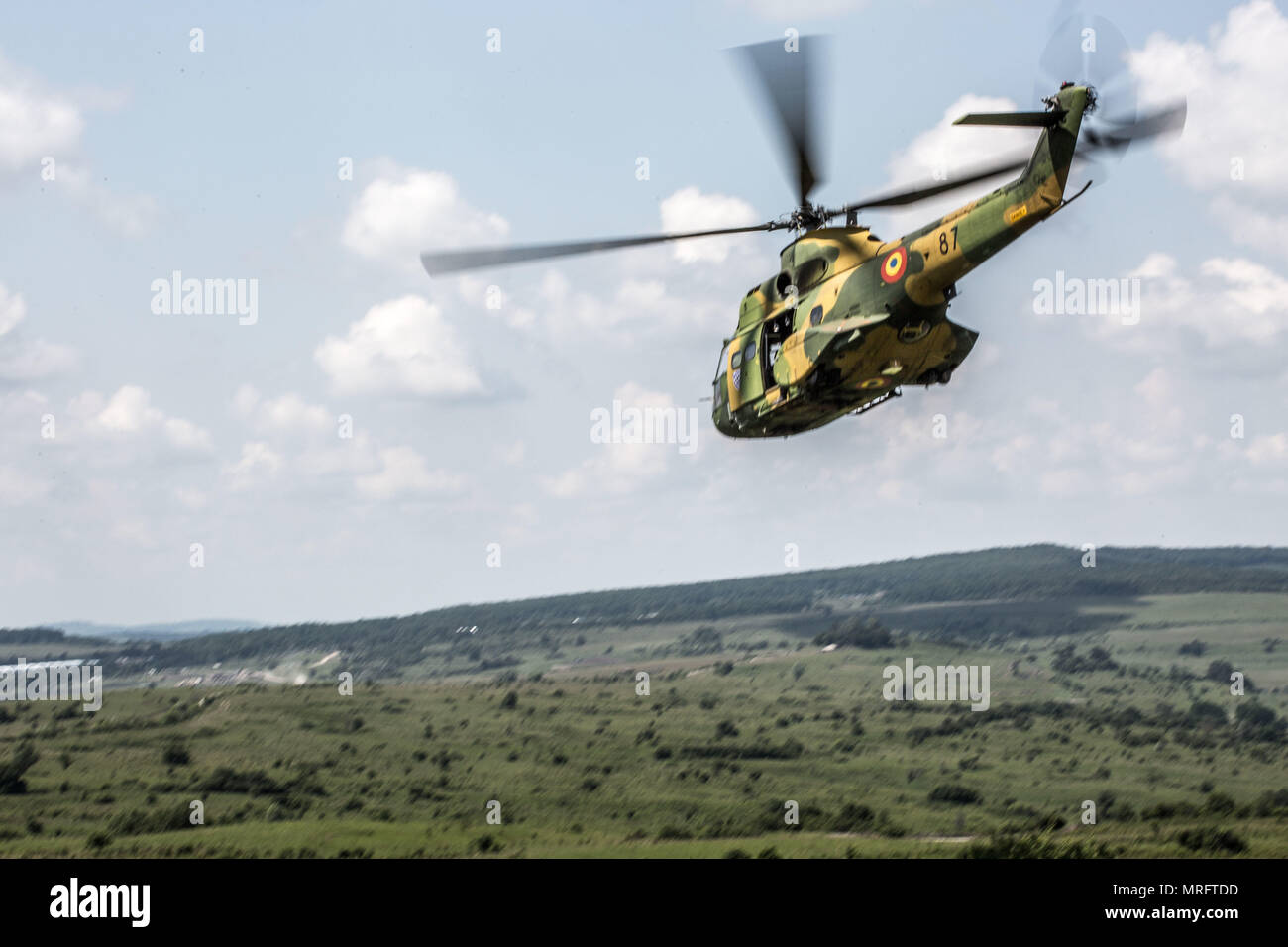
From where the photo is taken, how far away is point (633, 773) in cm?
11150

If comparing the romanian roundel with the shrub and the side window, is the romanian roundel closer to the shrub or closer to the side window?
the side window

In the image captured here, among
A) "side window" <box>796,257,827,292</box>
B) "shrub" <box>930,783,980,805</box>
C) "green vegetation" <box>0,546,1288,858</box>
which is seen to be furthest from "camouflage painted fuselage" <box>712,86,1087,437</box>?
A: "shrub" <box>930,783,980,805</box>

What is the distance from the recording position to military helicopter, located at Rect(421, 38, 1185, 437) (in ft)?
110

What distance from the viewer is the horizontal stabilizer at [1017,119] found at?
30656 millimetres

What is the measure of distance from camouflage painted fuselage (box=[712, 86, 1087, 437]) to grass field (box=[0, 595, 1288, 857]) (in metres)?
35.9

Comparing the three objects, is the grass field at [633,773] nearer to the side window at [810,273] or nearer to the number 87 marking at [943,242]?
the side window at [810,273]

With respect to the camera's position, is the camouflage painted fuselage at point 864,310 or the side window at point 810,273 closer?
the camouflage painted fuselage at point 864,310

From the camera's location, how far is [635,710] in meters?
143

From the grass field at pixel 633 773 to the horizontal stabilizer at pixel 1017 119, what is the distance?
42.4 meters

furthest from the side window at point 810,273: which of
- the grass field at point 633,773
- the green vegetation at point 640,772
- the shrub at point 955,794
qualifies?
the shrub at point 955,794

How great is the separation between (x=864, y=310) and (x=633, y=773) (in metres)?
78.7

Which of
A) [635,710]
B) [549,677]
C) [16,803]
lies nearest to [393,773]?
[16,803]
